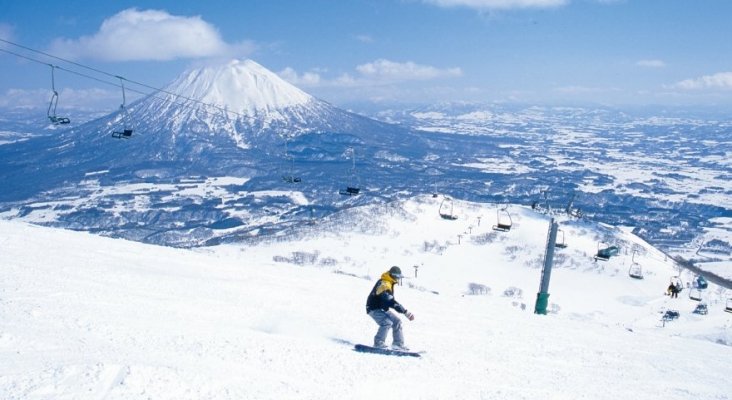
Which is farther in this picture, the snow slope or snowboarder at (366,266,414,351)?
snowboarder at (366,266,414,351)

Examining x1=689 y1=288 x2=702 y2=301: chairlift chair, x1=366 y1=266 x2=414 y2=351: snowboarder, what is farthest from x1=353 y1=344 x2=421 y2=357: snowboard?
x1=689 y1=288 x2=702 y2=301: chairlift chair

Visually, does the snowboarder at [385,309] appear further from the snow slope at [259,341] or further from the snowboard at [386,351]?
the snow slope at [259,341]

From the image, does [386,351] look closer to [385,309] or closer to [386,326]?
[386,326]

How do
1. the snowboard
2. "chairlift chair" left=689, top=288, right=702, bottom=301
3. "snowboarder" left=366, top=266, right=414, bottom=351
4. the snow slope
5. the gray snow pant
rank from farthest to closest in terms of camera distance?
1. "chairlift chair" left=689, top=288, right=702, bottom=301
2. the gray snow pant
3. "snowboarder" left=366, top=266, right=414, bottom=351
4. the snowboard
5. the snow slope

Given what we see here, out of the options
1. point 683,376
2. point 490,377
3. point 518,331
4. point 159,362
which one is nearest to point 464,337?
point 518,331

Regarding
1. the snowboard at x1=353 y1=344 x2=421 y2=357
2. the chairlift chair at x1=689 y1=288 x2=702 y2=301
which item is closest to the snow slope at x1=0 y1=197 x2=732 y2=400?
the snowboard at x1=353 y1=344 x2=421 y2=357

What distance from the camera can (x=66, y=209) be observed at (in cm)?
19225

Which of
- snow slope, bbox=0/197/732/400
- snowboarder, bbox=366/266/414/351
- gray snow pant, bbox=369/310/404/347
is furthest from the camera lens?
gray snow pant, bbox=369/310/404/347

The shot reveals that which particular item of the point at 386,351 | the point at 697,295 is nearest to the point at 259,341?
the point at 386,351

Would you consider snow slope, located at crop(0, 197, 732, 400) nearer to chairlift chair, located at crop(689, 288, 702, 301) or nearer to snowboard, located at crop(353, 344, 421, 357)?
snowboard, located at crop(353, 344, 421, 357)

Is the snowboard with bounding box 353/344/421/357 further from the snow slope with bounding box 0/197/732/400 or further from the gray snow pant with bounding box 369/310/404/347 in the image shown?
the snow slope with bounding box 0/197/732/400

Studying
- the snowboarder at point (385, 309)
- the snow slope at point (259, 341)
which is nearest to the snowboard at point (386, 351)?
the snowboarder at point (385, 309)

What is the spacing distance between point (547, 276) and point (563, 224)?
10335 cm

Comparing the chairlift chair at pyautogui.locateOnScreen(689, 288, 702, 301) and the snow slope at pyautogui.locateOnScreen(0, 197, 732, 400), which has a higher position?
the snow slope at pyautogui.locateOnScreen(0, 197, 732, 400)
